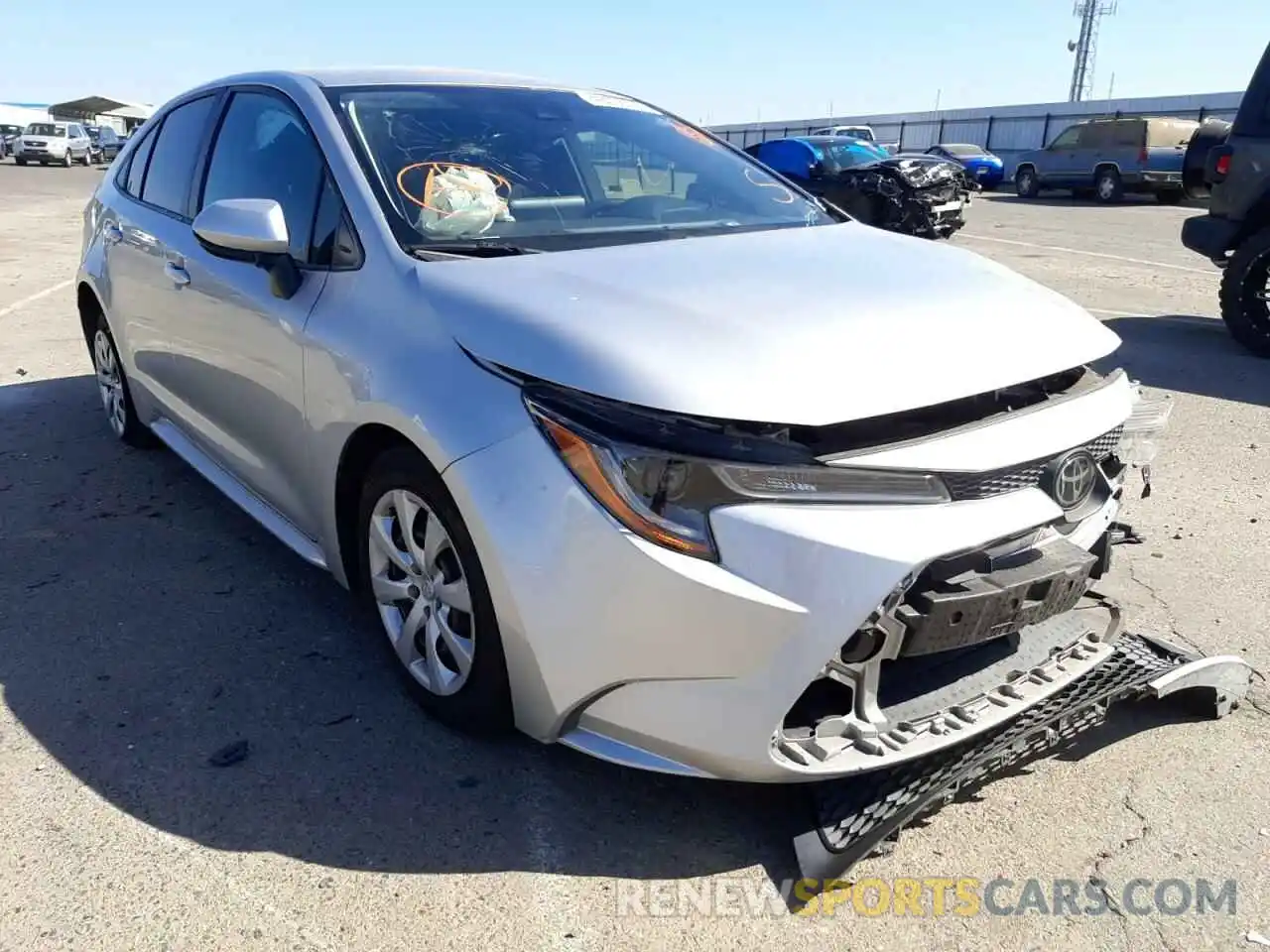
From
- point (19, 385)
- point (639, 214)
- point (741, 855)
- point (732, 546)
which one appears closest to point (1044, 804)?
point (741, 855)

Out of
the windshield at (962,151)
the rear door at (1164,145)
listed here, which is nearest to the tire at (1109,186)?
the rear door at (1164,145)

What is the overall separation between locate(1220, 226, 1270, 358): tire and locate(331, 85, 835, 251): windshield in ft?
16.8

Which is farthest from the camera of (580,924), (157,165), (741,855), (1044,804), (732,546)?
(157,165)

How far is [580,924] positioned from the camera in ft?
7.11

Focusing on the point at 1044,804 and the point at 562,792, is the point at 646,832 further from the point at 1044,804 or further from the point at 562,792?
the point at 1044,804

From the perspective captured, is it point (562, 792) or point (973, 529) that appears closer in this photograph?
point (973, 529)

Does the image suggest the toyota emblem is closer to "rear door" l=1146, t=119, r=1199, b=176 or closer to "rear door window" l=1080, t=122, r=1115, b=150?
"rear door" l=1146, t=119, r=1199, b=176

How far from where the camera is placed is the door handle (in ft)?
12.2

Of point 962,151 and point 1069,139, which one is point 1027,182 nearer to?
point 1069,139

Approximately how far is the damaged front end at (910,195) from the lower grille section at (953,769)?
12532mm

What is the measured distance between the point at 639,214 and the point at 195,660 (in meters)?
1.90

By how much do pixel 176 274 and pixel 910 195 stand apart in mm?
12384

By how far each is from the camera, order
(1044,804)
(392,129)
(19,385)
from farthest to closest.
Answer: (19,385) < (392,129) < (1044,804)

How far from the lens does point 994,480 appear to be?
7.32 feet
